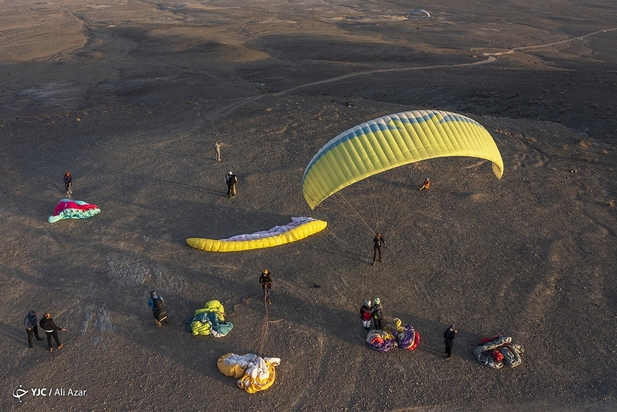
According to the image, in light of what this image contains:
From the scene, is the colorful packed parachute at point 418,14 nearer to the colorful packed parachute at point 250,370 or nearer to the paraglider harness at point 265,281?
the paraglider harness at point 265,281

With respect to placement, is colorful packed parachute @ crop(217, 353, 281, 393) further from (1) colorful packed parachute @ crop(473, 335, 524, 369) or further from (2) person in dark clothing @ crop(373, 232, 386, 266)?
(2) person in dark clothing @ crop(373, 232, 386, 266)

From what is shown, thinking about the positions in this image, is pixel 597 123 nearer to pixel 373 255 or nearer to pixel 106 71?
pixel 373 255

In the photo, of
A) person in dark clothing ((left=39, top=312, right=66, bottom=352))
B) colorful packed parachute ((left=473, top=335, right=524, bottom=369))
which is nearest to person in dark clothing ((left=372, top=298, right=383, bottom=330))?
colorful packed parachute ((left=473, top=335, right=524, bottom=369))

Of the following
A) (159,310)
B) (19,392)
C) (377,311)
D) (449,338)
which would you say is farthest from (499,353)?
(19,392)

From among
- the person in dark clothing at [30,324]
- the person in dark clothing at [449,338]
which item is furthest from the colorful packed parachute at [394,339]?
the person in dark clothing at [30,324]

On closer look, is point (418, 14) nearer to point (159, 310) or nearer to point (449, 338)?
point (449, 338)

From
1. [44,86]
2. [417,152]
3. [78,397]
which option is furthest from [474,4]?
[78,397]
